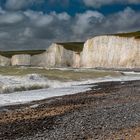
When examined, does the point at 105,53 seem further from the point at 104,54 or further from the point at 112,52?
the point at 112,52

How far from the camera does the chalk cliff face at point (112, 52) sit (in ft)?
401

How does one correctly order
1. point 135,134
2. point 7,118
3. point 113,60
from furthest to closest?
point 113,60, point 7,118, point 135,134

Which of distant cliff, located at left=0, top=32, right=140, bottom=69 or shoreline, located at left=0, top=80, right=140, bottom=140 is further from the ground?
distant cliff, located at left=0, top=32, right=140, bottom=69

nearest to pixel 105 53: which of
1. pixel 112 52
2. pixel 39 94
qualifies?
pixel 112 52

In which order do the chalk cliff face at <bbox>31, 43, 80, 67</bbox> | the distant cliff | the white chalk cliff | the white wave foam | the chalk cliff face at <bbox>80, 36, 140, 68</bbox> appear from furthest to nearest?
the chalk cliff face at <bbox>31, 43, 80, 67</bbox>, the distant cliff, the white chalk cliff, the chalk cliff face at <bbox>80, 36, 140, 68</bbox>, the white wave foam

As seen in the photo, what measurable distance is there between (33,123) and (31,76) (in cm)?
4077

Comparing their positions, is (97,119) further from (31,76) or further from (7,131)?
(31,76)

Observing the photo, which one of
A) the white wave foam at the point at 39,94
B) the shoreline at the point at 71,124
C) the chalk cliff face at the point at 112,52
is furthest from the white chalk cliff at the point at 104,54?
the shoreline at the point at 71,124

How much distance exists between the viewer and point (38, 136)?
52.9 feet

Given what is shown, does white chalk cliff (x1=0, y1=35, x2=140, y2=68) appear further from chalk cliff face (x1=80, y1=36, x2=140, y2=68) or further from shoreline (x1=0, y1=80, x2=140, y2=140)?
shoreline (x1=0, y1=80, x2=140, y2=140)

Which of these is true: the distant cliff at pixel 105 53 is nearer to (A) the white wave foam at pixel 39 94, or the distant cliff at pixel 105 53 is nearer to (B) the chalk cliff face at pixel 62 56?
(B) the chalk cliff face at pixel 62 56

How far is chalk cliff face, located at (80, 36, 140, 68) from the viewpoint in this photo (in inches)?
4808

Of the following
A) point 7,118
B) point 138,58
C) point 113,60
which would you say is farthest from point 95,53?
point 7,118

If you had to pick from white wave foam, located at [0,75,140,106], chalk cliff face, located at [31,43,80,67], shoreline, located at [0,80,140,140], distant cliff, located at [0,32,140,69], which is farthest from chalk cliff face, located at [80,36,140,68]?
shoreline, located at [0,80,140,140]
